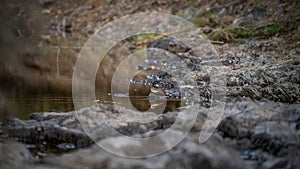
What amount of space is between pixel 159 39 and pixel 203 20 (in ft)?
4.46

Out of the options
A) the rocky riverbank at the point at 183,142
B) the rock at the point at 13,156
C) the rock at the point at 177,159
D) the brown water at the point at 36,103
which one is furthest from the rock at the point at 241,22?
the rock at the point at 13,156

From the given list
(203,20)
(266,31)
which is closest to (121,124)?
(266,31)

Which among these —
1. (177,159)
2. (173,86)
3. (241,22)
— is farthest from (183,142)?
(241,22)

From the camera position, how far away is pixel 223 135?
3736 millimetres

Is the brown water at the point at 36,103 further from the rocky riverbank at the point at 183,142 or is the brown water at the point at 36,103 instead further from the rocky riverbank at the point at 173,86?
the rocky riverbank at the point at 183,142

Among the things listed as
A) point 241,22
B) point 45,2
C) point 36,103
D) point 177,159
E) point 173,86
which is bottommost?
point 177,159

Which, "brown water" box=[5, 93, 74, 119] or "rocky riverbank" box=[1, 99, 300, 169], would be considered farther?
"brown water" box=[5, 93, 74, 119]

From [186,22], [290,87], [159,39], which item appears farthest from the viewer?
[186,22]

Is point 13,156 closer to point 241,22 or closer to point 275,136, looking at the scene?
point 275,136

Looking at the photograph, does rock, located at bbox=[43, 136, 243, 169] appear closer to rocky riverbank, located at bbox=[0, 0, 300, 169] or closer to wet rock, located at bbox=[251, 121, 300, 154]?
rocky riverbank, located at bbox=[0, 0, 300, 169]

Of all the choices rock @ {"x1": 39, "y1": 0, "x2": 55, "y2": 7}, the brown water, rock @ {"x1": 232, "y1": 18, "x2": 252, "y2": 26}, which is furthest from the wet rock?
rock @ {"x1": 39, "y1": 0, "x2": 55, "y2": 7}

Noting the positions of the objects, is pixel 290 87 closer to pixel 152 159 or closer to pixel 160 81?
pixel 160 81

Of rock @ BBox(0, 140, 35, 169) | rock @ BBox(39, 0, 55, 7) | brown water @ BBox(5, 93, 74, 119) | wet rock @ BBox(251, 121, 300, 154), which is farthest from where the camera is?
rock @ BBox(39, 0, 55, 7)

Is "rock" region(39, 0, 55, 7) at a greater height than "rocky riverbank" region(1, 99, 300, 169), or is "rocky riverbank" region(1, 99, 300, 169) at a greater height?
"rock" region(39, 0, 55, 7)
